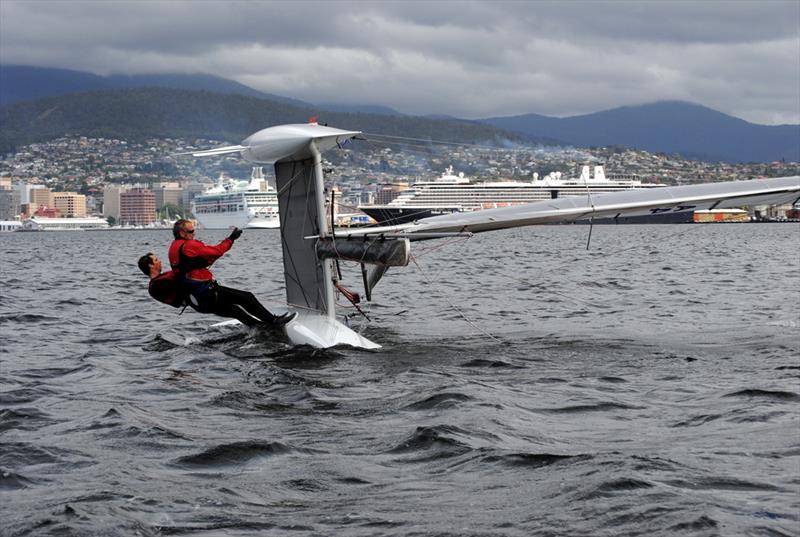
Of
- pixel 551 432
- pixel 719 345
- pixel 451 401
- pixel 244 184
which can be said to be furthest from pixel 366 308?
pixel 244 184

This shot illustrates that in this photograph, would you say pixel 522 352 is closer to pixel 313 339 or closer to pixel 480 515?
pixel 313 339

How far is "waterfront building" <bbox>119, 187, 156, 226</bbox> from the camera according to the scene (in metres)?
173

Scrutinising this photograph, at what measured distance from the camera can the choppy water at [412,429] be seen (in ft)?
18.8

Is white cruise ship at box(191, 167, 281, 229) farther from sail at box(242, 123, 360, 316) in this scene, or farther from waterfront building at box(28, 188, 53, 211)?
sail at box(242, 123, 360, 316)

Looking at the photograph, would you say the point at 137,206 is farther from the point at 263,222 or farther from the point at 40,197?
the point at 263,222

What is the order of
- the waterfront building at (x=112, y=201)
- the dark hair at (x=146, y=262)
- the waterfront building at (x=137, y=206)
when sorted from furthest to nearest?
the waterfront building at (x=112, y=201) → the waterfront building at (x=137, y=206) → the dark hair at (x=146, y=262)

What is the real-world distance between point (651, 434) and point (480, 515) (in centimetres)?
231

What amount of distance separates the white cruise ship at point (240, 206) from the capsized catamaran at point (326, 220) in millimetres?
96889

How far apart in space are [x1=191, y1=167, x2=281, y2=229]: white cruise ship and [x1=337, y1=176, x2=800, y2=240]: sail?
98.1 metres

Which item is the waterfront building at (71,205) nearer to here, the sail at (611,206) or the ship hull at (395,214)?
the ship hull at (395,214)

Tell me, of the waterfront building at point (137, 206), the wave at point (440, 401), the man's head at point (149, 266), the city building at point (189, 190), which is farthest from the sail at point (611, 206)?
the waterfront building at point (137, 206)

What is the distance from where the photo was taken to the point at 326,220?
13.4 meters

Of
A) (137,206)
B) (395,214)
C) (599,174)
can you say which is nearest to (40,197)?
(137,206)

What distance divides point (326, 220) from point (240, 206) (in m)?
105
